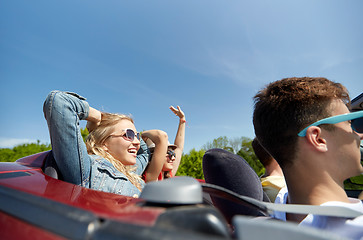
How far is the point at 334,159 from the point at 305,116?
296 millimetres

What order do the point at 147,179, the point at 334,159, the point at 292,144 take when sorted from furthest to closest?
1. the point at 147,179
2. the point at 292,144
3. the point at 334,159

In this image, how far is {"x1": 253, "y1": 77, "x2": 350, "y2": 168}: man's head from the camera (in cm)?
136

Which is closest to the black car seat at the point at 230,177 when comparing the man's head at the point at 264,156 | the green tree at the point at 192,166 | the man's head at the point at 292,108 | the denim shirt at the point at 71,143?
the man's head at the point at 292,108

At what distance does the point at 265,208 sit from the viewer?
2.97 ft

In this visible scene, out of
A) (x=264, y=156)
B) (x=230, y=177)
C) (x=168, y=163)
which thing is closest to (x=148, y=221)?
(x=230, y=177)

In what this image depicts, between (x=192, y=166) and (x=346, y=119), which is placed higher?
(x=192, y=166)

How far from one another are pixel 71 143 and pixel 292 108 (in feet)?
5.21

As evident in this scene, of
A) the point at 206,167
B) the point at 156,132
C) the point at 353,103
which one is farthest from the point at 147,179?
the point at 353,103

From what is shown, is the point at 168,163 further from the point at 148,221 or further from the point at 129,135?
the point at 148,221

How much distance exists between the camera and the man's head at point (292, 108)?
1.36 meters

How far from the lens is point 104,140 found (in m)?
2.51

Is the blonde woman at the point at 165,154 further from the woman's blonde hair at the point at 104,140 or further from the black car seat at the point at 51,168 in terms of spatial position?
the black car seat at the point at 51,168

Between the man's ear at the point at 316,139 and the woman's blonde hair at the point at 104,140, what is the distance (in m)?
1.68

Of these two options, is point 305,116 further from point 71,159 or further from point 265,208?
point 71,159
